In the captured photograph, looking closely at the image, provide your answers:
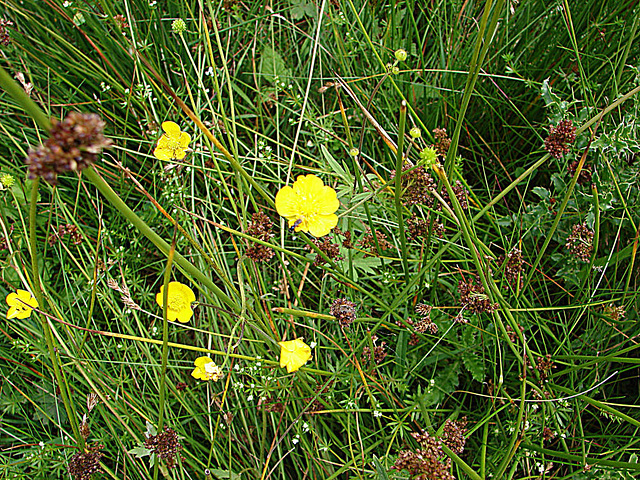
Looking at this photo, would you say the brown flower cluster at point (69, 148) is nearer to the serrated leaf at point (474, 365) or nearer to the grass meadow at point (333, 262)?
the grass meadow at point (333, 262)

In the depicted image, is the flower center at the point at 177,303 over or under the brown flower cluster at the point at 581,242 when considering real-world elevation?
over

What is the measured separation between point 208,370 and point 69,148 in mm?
738

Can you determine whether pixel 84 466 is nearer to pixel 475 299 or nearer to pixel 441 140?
pixel 475 299

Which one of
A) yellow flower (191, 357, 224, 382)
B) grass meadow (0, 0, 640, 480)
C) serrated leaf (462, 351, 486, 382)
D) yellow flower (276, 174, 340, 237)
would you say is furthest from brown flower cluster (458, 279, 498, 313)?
yellow flower (191, 357, 224, 382)

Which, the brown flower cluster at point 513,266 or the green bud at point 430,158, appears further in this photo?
the brown flower cluster at point 513,266

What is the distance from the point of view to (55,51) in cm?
177

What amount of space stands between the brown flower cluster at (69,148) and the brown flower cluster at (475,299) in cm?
94

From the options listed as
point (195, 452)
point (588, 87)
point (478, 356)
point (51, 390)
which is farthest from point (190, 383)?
point (588, 87)

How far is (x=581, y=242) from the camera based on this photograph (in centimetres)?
134

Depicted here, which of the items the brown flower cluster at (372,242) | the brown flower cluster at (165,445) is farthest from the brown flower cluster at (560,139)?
the brown flower cluster at (165,445)

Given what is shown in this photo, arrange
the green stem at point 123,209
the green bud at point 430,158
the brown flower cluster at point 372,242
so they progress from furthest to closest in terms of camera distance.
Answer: the brown flower cluster at point 372,242 < the green bud at point 430,158 < the green stem at point 123,209

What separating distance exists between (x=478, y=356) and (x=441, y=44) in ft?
3.76

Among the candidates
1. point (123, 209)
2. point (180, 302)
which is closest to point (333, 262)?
point (180, 302)

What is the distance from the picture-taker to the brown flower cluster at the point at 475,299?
1164mm
